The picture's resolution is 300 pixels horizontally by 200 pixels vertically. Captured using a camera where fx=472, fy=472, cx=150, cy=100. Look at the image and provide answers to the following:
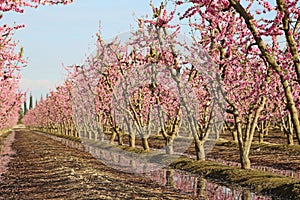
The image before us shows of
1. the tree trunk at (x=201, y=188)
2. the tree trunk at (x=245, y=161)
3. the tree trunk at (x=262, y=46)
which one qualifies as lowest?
the tree trunk at (x=201, y=188)

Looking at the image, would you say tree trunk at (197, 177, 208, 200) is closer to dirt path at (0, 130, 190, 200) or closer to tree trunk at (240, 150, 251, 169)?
dirt path at (0, 130, 190, 200)

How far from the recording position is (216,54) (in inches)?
1065

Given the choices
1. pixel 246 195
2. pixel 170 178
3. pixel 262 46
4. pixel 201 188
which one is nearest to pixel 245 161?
pixel 170 178

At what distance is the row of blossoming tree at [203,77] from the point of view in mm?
15814

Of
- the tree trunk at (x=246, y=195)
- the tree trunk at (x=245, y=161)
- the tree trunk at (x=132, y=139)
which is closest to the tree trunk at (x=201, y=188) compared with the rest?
the tree trunk at (x=246, y=195)

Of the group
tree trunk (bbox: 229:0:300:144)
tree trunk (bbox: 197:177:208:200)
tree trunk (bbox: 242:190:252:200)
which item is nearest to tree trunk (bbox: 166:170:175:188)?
tree trunk (bbox: 197:177:208:200)

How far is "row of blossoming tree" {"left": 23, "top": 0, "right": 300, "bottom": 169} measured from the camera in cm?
1581

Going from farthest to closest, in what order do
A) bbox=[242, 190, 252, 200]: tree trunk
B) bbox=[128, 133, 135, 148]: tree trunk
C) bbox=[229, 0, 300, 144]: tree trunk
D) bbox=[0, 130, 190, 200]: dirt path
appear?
1. bbox=[128, 133, 135, 148]: tree trunk
2. bbox=[0, 130, 190, 200]: dirt path
3. bbox=[242, 190, 252, 200]: tree trunk
4. bbox=[229, 0, 300, 144]: tree trunk

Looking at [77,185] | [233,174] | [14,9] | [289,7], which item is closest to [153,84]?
[233,174]

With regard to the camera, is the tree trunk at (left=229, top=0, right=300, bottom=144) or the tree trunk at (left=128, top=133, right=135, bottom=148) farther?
the tree trunk at (left=128, top=133, right=135, bottom=148)

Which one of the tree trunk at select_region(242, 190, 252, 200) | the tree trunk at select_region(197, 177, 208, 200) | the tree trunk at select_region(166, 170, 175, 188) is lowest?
the tree trunk at select_region(166, 170, 175, 188)

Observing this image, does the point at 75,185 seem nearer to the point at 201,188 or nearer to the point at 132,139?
the point at 201,188

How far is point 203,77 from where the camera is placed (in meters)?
30.2

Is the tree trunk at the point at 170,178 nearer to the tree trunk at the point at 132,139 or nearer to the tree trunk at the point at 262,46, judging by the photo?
the tree trunk at the point at 262,46
